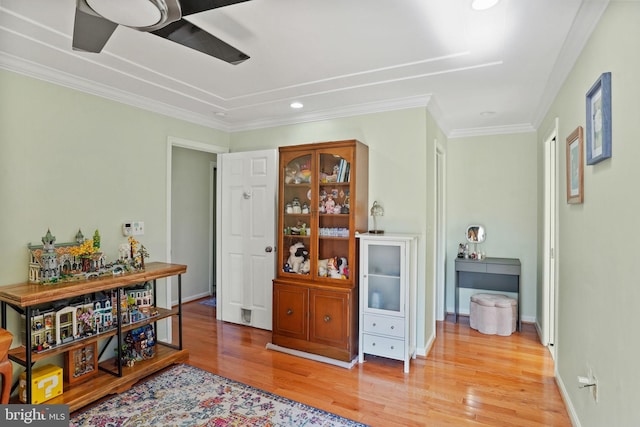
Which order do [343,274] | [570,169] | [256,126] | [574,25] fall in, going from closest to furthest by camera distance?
[574,25] → [570,169] → [343,274] → [256,126]

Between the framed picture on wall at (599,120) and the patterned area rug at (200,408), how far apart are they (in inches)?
83.3

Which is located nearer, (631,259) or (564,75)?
(631,259)

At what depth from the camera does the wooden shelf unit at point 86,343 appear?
2236mm

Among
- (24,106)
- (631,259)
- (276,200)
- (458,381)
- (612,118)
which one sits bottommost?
(458,381)

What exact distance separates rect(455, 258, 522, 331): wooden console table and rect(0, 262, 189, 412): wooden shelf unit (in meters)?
3.33

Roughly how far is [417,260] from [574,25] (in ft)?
6.98

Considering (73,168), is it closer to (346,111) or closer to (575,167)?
(346,111)

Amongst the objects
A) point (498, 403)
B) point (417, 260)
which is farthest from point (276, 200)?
point (498, 403)

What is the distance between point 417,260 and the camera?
11.1 feet

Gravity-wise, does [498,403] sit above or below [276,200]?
below

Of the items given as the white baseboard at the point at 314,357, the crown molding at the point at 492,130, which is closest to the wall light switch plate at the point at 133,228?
the white baseboard at the point at 314,357

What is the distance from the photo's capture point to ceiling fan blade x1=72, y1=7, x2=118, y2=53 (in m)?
1.58

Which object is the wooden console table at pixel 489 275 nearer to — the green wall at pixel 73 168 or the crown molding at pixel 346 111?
the crown molding at pixel 346 111

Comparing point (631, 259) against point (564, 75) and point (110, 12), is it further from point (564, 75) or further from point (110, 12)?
point (110, 12)
